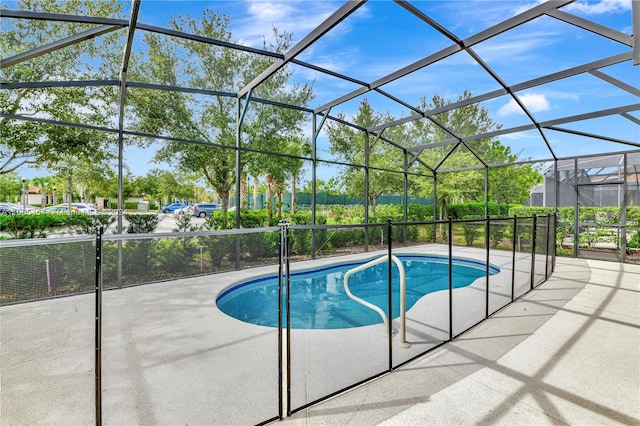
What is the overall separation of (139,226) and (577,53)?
9897 mm

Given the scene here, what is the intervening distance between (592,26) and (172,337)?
7140mm

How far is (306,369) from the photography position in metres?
2.72

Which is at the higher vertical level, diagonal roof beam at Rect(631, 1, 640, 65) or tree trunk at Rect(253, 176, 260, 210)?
diagonal roof beam at Rect(631, 1, 640, 65)

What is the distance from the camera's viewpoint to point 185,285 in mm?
5266

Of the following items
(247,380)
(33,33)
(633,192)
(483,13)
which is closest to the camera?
(247,380)

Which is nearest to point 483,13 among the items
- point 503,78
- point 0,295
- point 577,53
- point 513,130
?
point 503,78

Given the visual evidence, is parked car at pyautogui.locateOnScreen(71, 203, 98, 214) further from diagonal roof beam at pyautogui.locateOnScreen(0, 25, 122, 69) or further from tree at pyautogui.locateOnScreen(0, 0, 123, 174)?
diagonal roof beam at pyautogui.locateOnScreen(0, 25, 122, 69)

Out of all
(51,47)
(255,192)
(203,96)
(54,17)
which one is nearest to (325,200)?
(255,192)

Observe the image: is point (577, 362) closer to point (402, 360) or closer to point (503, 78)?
point (402, 360)

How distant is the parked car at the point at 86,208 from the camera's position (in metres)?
5.60

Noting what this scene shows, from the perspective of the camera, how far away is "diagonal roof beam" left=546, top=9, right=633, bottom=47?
4152 millimetres

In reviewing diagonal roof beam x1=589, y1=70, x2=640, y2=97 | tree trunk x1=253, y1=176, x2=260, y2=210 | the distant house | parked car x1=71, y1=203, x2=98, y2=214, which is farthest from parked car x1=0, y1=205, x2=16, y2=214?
the distant house

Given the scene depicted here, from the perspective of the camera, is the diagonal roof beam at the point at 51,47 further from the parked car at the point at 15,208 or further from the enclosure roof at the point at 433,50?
the parked car at the point at 15,208

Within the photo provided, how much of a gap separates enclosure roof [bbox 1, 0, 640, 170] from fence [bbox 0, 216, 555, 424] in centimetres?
278
